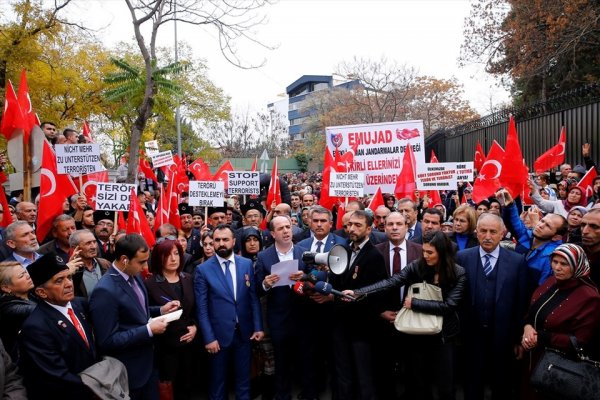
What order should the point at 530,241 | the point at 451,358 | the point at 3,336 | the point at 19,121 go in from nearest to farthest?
the point at 3,336, the point at 451,358, the point at 530,241, the point at 19,121

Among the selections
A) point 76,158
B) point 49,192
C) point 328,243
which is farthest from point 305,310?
point 76,158

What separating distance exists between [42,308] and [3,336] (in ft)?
2.52

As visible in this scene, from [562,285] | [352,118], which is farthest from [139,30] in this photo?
[352,118]

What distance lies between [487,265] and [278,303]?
2139mm

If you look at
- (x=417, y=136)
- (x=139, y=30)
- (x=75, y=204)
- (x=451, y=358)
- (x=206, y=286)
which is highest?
(x=139, y=30)

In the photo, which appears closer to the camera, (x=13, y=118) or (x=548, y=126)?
(x=13, y=118)

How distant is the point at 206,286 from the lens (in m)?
5.18

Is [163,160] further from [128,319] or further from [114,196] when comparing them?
[128,319]

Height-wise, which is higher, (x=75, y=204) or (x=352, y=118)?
(x=352, y=118)

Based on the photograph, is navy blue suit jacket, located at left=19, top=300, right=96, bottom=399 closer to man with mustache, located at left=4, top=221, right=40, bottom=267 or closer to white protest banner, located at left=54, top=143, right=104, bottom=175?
man with mustache, located at left=4, top=221, right=40, bottom=267

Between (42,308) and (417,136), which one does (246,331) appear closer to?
(42,308)

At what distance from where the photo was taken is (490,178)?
754 cm

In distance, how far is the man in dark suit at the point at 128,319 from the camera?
13.1ft

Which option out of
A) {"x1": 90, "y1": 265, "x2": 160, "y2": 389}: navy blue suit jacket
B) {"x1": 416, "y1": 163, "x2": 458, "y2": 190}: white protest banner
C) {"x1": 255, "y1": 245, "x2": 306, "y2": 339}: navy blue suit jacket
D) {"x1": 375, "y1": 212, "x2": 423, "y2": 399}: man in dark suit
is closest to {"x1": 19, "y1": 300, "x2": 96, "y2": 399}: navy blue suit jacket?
{"x1": 90, "y1": 265, "x2": 160, "y2": 389}: navy blue suit jacket
